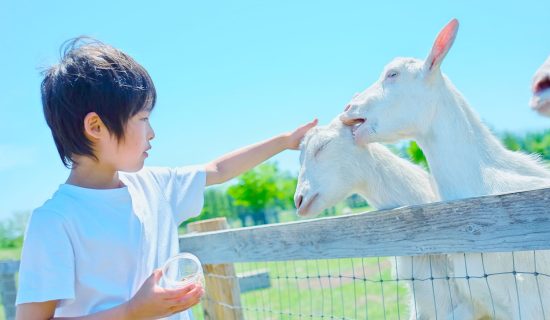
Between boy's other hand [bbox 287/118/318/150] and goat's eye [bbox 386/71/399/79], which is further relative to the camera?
boy's other hand [bbox 287/118/318/150]

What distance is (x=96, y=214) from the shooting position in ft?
6.43

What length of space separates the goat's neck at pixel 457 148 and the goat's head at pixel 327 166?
0.37 metres

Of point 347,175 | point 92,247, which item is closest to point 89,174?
point 92,247

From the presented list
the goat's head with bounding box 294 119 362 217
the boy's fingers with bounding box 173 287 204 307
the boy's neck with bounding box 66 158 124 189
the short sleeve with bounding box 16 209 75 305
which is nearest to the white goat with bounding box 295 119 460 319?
the goat's head with bounding box 294 119 362 217

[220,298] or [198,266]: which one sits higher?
[198,266]

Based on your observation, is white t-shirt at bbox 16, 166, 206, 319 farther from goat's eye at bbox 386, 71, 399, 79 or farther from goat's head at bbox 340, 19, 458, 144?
goat's eye at bbox 386, 71, 399, 79

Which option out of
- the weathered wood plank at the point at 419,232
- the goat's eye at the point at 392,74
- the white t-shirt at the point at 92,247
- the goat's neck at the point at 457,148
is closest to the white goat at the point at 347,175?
the goat's neck at the point at 457,148

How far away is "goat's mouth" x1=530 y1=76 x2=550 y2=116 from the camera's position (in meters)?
1.68

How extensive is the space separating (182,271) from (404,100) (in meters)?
1.48

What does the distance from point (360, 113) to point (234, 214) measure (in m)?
57.2

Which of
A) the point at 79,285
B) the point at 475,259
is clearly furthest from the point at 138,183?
the point at 475,259

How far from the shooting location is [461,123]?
2.71m

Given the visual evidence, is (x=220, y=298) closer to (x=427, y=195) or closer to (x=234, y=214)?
(x=427, y=195)

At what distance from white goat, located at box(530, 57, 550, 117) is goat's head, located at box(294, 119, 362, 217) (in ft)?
4.27
